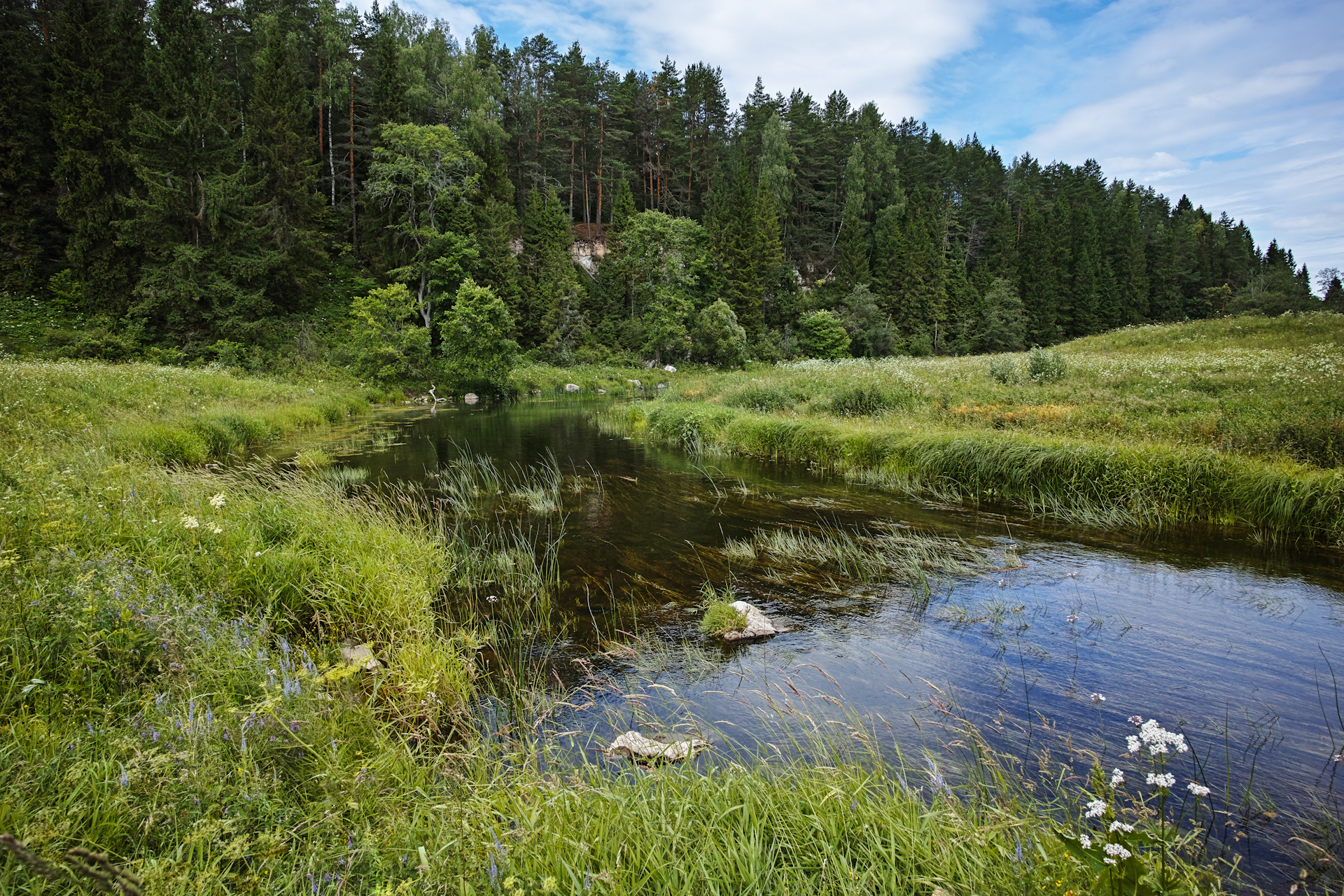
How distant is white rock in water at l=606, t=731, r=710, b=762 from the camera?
3879 millimetres

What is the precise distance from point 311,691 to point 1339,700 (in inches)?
296

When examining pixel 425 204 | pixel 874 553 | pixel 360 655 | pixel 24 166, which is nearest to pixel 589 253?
pixel 425 204

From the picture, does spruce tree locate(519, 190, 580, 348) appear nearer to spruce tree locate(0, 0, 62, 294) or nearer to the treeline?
the treeline

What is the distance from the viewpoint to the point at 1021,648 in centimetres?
598

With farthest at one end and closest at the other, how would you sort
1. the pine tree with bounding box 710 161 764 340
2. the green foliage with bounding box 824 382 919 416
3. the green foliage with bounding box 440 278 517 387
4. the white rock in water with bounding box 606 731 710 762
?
the pine tree with bounding box 710 161 764 340, the green foliage with bounding box 440 278 517 387, the green foliage with bounding box 824 382 919 416, the white rock in water with bounding box 606 731 710 762

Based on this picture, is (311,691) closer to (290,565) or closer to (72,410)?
(290,565)

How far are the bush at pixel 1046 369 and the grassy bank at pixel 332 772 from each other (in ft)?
62.3

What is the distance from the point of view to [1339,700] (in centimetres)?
486

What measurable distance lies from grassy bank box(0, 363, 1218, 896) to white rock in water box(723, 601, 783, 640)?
205 cm

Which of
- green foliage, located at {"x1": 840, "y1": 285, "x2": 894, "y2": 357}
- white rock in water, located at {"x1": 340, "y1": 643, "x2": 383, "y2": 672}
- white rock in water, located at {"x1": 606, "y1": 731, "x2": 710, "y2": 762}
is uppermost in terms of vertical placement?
green foliage, located at {"x1": 840, "y1": 285, "x2": 894, "y2": 357}

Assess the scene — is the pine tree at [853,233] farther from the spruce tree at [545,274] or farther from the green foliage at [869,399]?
the green foliage at [869,399]

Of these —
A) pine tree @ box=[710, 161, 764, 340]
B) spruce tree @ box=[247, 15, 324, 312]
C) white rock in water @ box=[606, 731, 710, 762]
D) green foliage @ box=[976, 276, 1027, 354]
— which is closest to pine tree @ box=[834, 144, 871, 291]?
pine tree @ box=[710, 161, 764, 340]

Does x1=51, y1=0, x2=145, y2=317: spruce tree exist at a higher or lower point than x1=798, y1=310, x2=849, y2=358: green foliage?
higher

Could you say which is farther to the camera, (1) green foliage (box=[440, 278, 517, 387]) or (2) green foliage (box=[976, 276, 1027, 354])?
(2) green foliage (box=[976, 276, 1027, 354])
